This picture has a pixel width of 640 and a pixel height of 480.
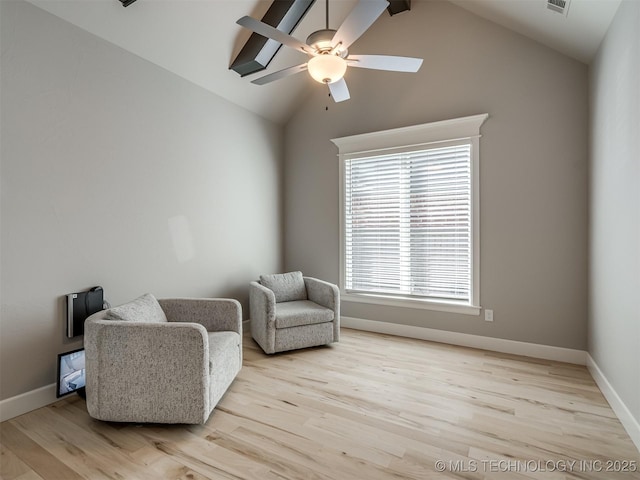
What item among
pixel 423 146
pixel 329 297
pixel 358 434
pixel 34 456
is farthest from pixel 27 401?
pixel 423 146

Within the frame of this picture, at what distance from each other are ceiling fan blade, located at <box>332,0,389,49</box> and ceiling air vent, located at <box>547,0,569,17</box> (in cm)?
158

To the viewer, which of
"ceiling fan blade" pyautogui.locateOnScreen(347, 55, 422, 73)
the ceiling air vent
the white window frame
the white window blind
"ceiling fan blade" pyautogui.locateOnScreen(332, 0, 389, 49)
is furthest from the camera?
the white window blind

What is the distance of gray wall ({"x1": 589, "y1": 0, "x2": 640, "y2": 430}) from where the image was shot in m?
1.96

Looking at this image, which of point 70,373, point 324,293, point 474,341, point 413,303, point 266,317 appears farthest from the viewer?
point 413,303

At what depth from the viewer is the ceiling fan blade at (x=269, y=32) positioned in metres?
1.96

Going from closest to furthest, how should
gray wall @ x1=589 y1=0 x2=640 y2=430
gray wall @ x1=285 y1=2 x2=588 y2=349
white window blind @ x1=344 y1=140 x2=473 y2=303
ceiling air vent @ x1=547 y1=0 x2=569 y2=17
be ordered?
1. gray wall @ x1=589 y1=0 x2=640 y2=430
2. ceiling air vent @ x1=547 y1=0 x2=569 y2=17
3. gray wall @ x1=285 y1=2 x2=588 y2=349
4. white window blind @ x1=344 y1=140 x2=473 y2=303

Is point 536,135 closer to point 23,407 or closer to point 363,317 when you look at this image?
point 363,317

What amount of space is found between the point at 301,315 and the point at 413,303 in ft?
4.53

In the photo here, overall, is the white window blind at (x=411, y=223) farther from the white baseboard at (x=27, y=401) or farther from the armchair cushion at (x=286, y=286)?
the white baseboard at (x=27, y=401)

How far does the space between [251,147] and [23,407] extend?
3282mm

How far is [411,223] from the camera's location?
3887mm

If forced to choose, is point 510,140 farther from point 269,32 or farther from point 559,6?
point 269,32

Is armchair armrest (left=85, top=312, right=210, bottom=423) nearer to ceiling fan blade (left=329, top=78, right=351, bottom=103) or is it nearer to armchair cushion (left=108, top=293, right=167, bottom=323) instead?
armchair cushion (left=108, top=293, right=167, bottom=323)

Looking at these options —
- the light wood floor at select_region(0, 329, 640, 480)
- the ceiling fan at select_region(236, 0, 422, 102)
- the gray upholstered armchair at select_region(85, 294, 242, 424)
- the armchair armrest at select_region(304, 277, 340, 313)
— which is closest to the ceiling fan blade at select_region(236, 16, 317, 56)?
the ceiling fan at select_region(236, 0, 422, 102)
